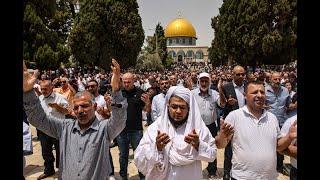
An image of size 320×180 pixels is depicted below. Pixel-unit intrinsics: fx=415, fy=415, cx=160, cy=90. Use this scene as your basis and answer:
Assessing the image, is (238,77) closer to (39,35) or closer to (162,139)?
(162,139)

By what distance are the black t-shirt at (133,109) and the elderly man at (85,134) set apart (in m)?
3.03

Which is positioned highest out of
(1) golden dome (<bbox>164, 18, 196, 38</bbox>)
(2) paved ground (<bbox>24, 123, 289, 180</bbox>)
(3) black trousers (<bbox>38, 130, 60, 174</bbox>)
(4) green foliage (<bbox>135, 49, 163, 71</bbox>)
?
(1) golden dome (<bbox>164, 18, 196, 38</bbox>)

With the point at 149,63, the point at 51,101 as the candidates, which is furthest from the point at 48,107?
the point at 149,63

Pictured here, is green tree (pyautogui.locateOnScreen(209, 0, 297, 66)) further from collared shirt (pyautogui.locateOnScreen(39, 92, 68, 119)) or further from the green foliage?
the green foliage

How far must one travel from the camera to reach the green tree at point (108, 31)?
1531 inches

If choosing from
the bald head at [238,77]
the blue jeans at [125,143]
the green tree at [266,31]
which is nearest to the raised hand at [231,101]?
the bald head at [238,77]

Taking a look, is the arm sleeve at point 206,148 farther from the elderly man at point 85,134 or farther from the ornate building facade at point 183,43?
the ornate building facade at point 183,43

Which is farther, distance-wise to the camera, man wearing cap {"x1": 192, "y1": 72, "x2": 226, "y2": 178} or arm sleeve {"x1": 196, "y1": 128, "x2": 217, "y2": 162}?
man wearing cap {"x1": 192, "y1": 72, "x2": 226, "y2": 178}

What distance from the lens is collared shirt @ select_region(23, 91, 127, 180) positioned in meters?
3.61

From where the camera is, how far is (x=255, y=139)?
13.5 feet

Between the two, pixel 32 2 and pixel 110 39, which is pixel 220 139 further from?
pixel 110 39

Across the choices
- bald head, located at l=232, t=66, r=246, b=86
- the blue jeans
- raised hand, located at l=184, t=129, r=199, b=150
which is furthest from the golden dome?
raised hand, located at l=184, t=129, r=199, b=150

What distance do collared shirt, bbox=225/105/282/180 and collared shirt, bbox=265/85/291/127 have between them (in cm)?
323
